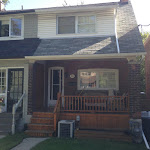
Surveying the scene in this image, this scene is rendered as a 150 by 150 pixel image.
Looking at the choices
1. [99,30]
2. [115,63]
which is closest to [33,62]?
[99,30]

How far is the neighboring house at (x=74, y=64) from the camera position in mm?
7613

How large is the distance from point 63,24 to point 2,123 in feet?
18.9

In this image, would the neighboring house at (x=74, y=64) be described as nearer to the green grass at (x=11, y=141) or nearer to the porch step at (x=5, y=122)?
the green grass at (x=11, y=141)

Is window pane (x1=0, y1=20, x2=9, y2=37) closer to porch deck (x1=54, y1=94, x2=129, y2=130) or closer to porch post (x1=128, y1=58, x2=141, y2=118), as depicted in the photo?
porch deck (x1=54, y1=94, x2=129, y2=130)

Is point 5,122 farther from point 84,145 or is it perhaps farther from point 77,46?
point 77,46

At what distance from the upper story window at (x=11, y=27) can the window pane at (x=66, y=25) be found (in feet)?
7.42

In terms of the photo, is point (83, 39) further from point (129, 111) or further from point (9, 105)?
point (9, 105)

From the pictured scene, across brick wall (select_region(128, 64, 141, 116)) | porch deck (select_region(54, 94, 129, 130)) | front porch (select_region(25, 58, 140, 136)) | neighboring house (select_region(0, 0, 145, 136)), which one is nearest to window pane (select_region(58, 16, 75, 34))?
neighboring house (select_region(0, 0, 145, 136))

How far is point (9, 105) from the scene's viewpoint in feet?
29.4

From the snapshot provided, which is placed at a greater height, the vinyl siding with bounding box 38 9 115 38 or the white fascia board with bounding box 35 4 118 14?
the white fascia board with bounding box 35 4 118 14

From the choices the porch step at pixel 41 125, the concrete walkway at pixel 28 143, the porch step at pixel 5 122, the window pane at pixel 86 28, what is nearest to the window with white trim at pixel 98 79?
the window pane at pixel 86 28

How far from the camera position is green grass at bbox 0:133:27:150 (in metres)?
6.11

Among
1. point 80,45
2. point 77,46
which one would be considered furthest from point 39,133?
point 80,45

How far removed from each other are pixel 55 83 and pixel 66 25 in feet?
10.8
